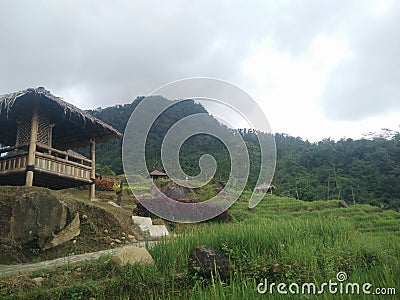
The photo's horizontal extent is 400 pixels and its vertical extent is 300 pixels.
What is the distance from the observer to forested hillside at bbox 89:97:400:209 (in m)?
18.3

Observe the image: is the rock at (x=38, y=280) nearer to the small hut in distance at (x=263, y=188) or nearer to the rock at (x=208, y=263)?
the rock at (x=208, y=263)

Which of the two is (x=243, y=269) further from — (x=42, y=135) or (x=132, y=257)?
(x=42, y=135)

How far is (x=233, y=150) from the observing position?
6973 millimetres

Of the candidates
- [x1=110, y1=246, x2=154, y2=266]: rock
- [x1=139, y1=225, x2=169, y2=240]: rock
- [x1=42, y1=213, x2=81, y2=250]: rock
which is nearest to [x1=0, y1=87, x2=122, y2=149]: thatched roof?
[x1=42, y1=213, x2=81, y2=250]: rock

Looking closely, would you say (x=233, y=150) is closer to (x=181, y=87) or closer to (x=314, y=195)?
(x=181, y=87)

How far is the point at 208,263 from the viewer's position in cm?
373

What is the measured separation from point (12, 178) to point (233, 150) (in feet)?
18.0

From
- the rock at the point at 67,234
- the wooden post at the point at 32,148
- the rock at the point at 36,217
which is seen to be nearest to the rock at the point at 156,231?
the rock at the point at 67,234

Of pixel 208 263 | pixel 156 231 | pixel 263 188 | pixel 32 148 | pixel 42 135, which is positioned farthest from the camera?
pixel 263 188

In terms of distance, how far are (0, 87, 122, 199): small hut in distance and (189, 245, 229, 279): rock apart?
5.04m

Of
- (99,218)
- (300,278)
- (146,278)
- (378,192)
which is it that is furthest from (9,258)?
(378,192)

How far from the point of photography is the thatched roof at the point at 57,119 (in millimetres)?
7727

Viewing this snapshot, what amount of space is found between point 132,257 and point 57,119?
644cm

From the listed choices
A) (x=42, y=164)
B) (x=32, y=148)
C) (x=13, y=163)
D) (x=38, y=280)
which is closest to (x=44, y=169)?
(x=42, y=164)
